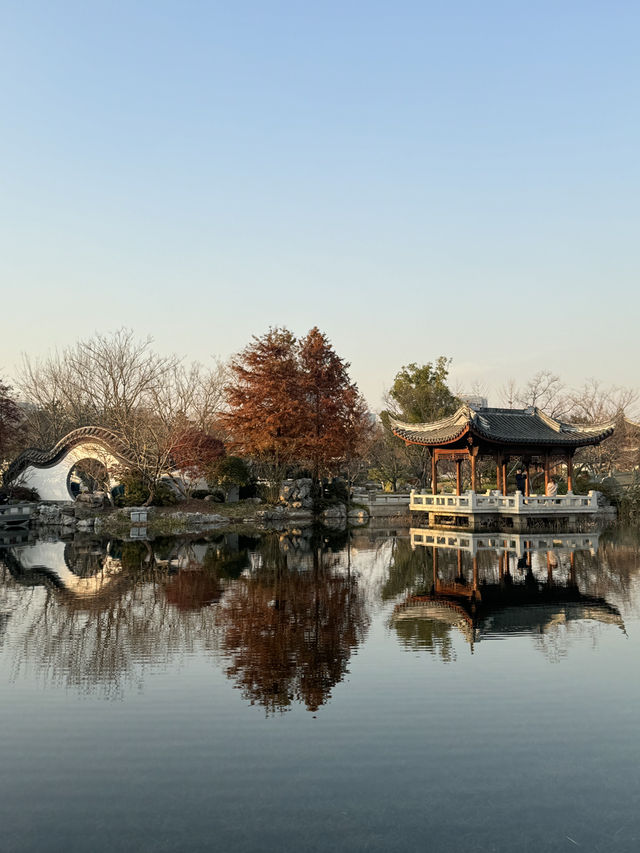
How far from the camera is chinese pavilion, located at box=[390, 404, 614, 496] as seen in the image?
2964 centimetres

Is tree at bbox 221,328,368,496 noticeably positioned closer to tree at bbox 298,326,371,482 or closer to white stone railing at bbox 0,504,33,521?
tree at bbox 298,326,371,482

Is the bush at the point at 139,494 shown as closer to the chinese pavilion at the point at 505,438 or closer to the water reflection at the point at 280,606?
the water reflection at the point at 280,606

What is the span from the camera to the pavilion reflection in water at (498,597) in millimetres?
10242

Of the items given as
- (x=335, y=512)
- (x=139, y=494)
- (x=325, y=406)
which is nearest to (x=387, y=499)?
(x=335, y=512)

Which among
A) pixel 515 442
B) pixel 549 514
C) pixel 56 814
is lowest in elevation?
pixel 56 814

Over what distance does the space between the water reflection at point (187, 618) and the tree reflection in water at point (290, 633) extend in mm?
15

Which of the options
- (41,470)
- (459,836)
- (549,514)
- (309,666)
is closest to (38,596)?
(309,666)

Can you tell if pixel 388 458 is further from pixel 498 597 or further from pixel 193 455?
pixel 498 597

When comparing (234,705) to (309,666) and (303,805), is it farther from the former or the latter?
(303,805)

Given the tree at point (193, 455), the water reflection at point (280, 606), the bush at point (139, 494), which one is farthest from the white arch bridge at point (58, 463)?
the water reflection at point (280, 606)

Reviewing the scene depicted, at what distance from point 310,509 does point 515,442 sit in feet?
36.6

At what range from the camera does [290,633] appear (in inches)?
382

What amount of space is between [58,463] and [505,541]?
22.7m

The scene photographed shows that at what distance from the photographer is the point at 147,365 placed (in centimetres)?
4569
